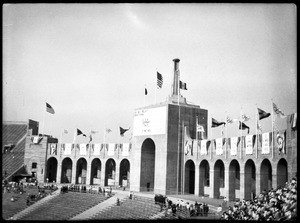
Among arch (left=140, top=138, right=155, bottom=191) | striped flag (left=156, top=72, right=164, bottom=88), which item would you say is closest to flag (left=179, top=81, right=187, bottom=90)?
striped flag (left=156, top=72, right=164, bottom=88)

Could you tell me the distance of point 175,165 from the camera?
146ft

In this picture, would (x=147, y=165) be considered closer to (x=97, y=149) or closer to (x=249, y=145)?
(x=97, y=149)

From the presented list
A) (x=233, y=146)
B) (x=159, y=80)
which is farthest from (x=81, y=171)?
(x=233, y=146)

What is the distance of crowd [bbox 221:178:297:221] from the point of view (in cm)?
2114

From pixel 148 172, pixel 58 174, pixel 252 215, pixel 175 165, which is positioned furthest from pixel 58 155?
pixel 252 215

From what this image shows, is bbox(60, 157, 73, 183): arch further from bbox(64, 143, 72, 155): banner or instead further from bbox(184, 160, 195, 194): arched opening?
bbox(184, 160, 195, 194): arched opening

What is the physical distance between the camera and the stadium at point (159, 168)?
34.0 m

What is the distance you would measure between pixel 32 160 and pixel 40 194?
14738 millimetres

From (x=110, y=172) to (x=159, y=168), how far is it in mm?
18454

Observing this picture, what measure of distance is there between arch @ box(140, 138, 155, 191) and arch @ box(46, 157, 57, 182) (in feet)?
69.3

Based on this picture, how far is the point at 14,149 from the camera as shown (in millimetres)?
65562

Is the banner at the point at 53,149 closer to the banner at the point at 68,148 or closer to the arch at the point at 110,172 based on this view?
the banner at the point at 68,148

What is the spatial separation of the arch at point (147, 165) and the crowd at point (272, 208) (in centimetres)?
2042

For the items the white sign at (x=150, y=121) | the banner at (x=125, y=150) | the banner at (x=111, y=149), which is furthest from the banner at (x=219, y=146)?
the banner at (x=111, y=149)
